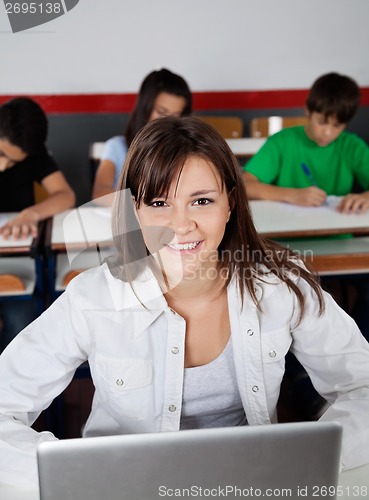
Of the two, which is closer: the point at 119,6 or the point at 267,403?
the point at 267,403

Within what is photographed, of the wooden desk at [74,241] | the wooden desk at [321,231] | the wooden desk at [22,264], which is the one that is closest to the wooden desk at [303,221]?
the wooden desk at [321,231]

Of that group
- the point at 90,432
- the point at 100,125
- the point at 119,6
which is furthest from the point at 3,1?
the point at 90,432

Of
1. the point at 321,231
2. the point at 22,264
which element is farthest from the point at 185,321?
the point at 22,264

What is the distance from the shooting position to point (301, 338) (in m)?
1.14

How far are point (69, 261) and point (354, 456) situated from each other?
3.77ft

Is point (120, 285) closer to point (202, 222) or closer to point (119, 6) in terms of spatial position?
point (202, 222)

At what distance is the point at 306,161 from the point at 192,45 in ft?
4.59

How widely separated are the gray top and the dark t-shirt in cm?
149

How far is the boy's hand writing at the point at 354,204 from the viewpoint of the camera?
2.11 meters

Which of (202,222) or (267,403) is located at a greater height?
(202,222)

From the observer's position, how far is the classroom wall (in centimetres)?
321

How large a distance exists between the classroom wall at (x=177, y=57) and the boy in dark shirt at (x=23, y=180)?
3.28 ft

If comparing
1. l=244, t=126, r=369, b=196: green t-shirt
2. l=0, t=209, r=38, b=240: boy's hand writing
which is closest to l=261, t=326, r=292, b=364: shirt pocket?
l=0, t=209, r=38, b=240: boy's hand writing

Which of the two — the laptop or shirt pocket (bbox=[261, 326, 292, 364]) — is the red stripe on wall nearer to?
shirt pocket (bbox=[261, 326, 292, 364])
